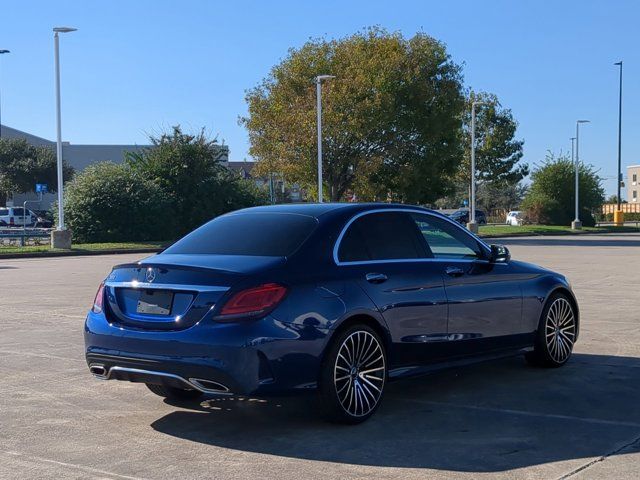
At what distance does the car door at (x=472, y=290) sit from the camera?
7.04 meters

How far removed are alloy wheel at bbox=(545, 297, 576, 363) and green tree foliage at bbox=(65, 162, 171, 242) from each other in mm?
32981

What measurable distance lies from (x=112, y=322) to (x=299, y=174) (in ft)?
120

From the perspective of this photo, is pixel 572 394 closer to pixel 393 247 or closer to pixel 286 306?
pixel 393 247

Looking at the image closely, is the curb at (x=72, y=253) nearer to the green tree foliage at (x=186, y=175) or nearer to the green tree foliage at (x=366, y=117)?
the green tree foliage at (x=186, y=175)

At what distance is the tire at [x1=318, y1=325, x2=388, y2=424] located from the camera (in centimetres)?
595

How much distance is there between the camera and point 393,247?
679cm

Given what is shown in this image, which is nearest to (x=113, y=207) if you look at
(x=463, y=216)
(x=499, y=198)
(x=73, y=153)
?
(x=463, y=216)

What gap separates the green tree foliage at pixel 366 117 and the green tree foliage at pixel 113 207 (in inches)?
260

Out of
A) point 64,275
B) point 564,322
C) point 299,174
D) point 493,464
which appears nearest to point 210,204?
point 299,174

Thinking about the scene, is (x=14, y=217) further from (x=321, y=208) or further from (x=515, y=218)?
(x=321, y=208)

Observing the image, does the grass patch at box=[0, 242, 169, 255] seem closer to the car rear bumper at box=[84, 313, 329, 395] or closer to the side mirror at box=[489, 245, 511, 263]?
the side mirror at box=[489, 245, 511, 263]

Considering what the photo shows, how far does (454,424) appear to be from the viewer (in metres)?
6.17

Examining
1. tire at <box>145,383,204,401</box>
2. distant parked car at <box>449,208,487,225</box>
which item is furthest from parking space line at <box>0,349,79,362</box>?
distant parked car at <box>449,208,487,225</box>

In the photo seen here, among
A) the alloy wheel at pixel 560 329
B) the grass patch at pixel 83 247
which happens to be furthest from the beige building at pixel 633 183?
the alloy wheel at pixel 560 329
